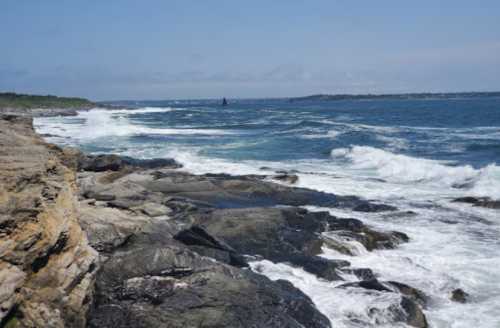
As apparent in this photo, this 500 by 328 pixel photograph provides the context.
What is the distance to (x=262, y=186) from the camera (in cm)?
2059

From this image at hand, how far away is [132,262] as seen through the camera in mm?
9016

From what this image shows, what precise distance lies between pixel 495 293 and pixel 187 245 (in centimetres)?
626

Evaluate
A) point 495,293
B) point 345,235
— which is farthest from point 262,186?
point 495,293

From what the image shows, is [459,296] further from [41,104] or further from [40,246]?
[41,104]

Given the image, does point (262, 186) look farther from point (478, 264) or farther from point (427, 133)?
A: point (427, 133)

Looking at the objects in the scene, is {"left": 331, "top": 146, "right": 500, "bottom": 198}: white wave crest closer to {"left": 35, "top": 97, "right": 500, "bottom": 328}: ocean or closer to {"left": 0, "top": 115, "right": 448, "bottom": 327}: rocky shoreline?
{"left": 35, "top": 97, "right": 500, "bottom": 328}: ocean

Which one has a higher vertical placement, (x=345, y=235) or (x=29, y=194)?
(x=29, y=194)

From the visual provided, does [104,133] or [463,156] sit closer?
[463,156]

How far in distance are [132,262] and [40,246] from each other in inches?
87.8

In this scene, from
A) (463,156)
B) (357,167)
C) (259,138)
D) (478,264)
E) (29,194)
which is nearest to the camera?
(29,194)

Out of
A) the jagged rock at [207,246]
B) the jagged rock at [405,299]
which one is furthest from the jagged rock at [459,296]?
the jagged rock at [207,246]

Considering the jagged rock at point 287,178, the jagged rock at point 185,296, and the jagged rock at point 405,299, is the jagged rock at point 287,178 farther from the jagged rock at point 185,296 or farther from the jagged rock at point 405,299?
the jagged rock at point 185,296

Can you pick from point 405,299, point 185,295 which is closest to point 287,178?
point 405,299

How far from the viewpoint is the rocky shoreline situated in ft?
22.5
